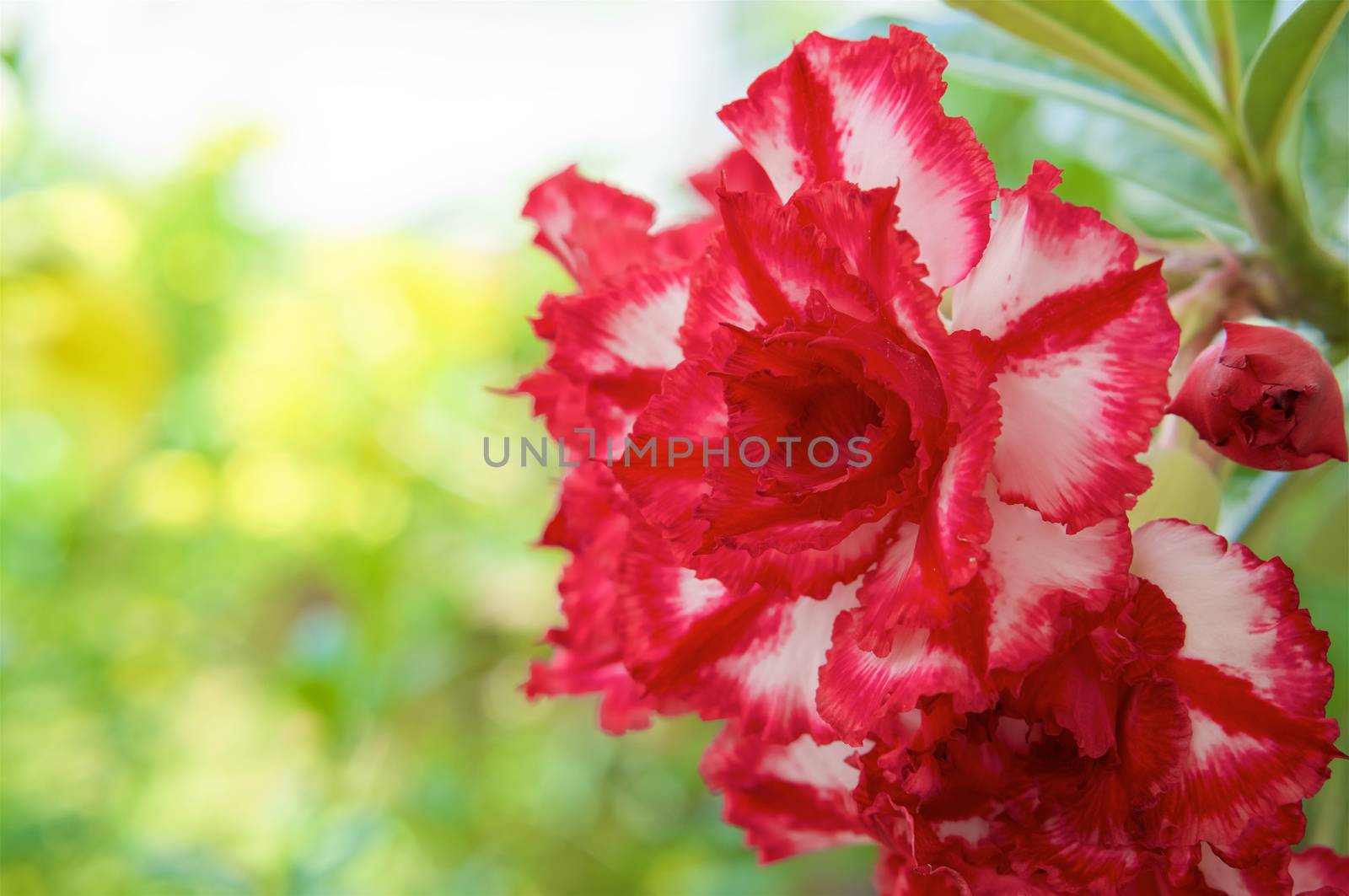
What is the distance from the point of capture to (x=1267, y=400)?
0.26 m

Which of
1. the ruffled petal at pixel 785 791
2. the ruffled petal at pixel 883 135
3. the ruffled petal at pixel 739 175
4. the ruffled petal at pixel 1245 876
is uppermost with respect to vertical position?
the ruffled petal at pixel 883 135

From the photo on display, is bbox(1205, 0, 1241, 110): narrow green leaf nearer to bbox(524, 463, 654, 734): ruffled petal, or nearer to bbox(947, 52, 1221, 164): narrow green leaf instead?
bbox(947, 52, 1221, 164): narrow green leaf

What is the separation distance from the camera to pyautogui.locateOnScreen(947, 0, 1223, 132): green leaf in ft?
1.16

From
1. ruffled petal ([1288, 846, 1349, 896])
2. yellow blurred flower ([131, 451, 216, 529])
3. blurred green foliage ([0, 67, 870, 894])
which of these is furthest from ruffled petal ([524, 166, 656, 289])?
yellow blurred flower ([131, 451, 216, 529])

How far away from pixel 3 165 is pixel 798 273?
1.01 meters

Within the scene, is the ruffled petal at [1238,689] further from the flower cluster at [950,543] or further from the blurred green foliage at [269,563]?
the blurred green foliage at [269,563]

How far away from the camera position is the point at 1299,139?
0.39 m

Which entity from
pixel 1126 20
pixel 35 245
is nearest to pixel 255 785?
pixel 35 245

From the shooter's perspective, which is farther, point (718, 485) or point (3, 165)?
point (3, 165)

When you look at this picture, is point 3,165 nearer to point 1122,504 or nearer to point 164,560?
point 164,560

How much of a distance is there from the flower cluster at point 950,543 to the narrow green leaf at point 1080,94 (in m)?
0.17

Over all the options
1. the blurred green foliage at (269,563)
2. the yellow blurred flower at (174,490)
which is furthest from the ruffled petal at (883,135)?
the yellow blurred flower at (174,490)

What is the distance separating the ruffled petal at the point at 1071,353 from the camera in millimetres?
235

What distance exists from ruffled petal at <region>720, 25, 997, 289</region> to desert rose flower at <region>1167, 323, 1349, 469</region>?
7 cm
